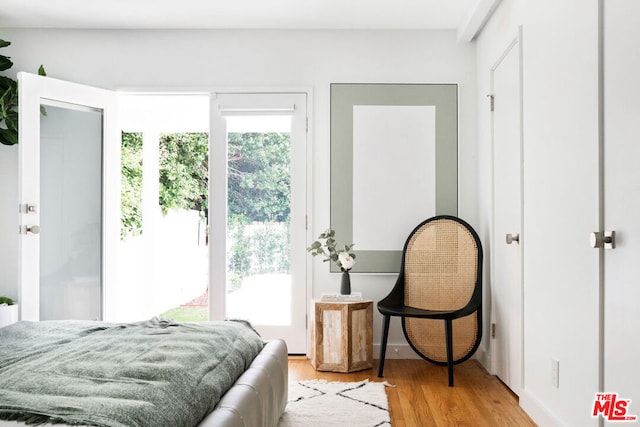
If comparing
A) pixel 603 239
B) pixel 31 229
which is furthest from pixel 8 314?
pixel 603 239

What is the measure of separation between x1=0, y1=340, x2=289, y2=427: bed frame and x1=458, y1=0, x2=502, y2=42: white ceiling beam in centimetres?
255

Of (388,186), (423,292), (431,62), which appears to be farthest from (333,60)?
(423,292)

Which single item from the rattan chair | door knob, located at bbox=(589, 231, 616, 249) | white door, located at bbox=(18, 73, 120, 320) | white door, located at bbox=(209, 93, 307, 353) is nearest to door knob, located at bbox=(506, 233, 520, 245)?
the rattan chair

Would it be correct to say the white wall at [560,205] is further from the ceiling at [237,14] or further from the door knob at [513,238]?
the ceiling at [237,14]

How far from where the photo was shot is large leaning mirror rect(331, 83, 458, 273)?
4.30 metres

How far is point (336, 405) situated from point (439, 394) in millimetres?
701

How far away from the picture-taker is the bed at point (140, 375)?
1538 mm

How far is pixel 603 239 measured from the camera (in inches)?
79.9

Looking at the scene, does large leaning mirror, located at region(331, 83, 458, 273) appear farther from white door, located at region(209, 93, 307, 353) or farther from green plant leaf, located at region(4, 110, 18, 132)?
green plant leaf, located at region(4, 110, 18, 132)

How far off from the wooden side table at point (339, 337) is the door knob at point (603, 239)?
2.02 metres

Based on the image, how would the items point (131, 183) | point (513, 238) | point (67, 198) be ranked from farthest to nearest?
point (131, 183), point (67, 198), point (513, 238)

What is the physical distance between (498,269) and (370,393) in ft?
4.01

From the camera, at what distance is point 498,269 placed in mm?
3691

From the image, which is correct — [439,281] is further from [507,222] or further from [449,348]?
[507,222]
